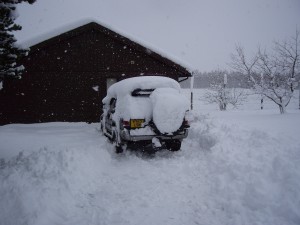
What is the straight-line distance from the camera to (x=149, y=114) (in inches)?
266

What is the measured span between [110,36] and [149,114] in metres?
8.39

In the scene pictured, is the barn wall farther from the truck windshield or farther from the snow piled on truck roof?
the truck windshield

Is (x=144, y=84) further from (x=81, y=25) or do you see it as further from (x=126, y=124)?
(x=81, y=25)

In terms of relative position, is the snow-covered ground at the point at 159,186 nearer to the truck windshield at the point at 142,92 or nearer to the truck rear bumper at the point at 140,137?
the truck rear bumper at the point at 140,137

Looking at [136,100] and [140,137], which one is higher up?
[136,100]

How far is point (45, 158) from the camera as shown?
5.68m

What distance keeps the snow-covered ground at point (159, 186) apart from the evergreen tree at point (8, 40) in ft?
6.84

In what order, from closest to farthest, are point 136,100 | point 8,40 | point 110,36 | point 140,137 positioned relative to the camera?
point 8,40, point 140,137, point 136,100, point 110,36

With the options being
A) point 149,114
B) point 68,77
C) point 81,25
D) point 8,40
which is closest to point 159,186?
point 149,114

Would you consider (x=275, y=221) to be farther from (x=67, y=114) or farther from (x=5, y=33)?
(x=67, y=114)

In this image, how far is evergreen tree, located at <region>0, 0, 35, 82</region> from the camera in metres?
5.51

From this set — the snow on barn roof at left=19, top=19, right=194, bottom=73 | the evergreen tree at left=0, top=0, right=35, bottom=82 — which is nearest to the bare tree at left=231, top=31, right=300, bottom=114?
the snow on barn roof at left=19, top=19, right=194, bottom=73

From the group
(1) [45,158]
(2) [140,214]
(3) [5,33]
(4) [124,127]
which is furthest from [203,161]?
(3) [5,33]

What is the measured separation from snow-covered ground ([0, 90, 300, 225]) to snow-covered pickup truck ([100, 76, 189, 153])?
61 cm
